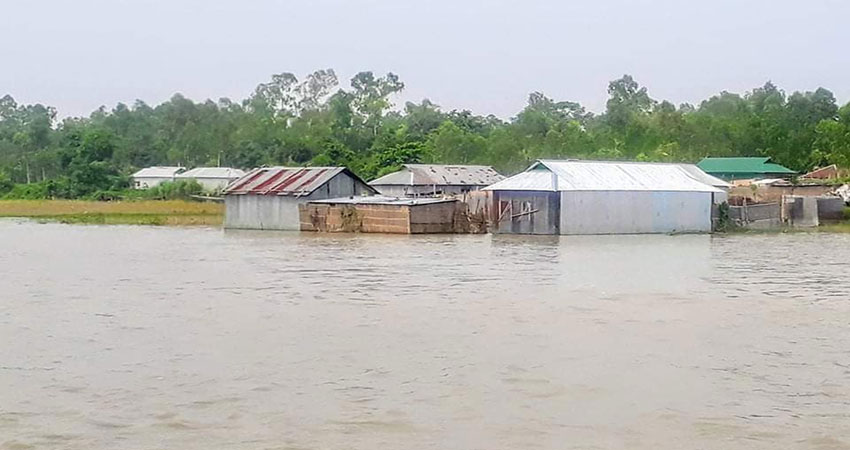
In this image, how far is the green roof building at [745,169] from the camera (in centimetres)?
4778

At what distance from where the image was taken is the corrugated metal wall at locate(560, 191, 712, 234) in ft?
90.2

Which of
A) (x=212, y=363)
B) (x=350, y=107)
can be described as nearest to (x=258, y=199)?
(x=212, y=363)

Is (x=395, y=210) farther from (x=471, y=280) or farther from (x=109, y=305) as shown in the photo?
(x=109, y=305)

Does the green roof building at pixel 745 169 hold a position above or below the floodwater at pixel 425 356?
above

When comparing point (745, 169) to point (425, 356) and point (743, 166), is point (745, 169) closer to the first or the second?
point (743, 166)

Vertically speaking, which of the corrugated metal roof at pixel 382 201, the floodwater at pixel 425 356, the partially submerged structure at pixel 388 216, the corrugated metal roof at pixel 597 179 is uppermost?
the corrugated metal roof at pixel 597 179

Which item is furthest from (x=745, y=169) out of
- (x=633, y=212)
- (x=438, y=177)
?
(x=633, y=212)

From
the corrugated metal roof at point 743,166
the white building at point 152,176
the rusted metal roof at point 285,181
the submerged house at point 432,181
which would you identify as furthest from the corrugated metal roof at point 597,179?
the white building at point 152,176

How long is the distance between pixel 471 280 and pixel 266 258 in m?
5.93

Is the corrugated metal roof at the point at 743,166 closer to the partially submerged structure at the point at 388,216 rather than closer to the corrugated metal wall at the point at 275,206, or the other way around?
the corrugated metal wall at the point at 275,206

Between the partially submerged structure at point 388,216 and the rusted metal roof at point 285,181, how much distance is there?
39.8 inches

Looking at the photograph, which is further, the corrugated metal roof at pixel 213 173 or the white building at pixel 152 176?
the white building at pixel 152 176

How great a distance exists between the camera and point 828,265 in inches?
741

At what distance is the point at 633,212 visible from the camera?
92.8ft
